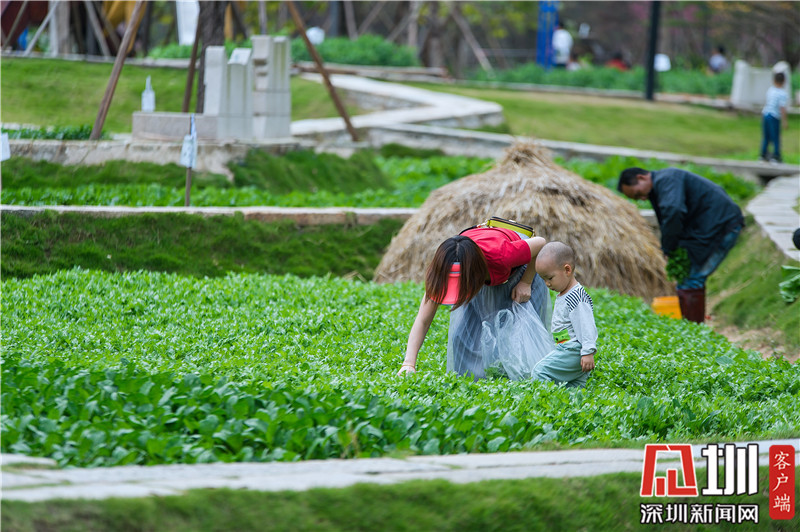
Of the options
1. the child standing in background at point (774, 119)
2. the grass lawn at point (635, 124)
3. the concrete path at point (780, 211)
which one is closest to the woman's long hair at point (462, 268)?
the concrete path at point (780, 211)

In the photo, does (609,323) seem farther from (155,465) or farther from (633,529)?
(155,465)

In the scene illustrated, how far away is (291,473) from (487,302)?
8.14 feet

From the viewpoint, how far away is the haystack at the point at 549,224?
9.08 metres

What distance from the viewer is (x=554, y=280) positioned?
5.36m

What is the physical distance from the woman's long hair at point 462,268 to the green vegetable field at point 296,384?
481 mm

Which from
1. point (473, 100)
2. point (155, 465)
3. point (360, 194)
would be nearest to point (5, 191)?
point (360, 194)

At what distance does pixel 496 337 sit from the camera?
568cm

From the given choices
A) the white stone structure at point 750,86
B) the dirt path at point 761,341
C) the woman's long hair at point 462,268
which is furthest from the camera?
the white stone structure at point 750,86

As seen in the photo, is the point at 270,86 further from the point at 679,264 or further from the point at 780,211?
the point at 780,211

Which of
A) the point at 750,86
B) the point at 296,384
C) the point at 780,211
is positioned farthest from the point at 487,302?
the point at 750,86

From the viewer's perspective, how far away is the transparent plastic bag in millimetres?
5621

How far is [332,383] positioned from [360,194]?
7033 mm

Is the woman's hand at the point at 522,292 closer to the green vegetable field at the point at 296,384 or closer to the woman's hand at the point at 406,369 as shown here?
the green vegetable field at the point at 296,384

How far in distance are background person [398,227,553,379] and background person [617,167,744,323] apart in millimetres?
3087
